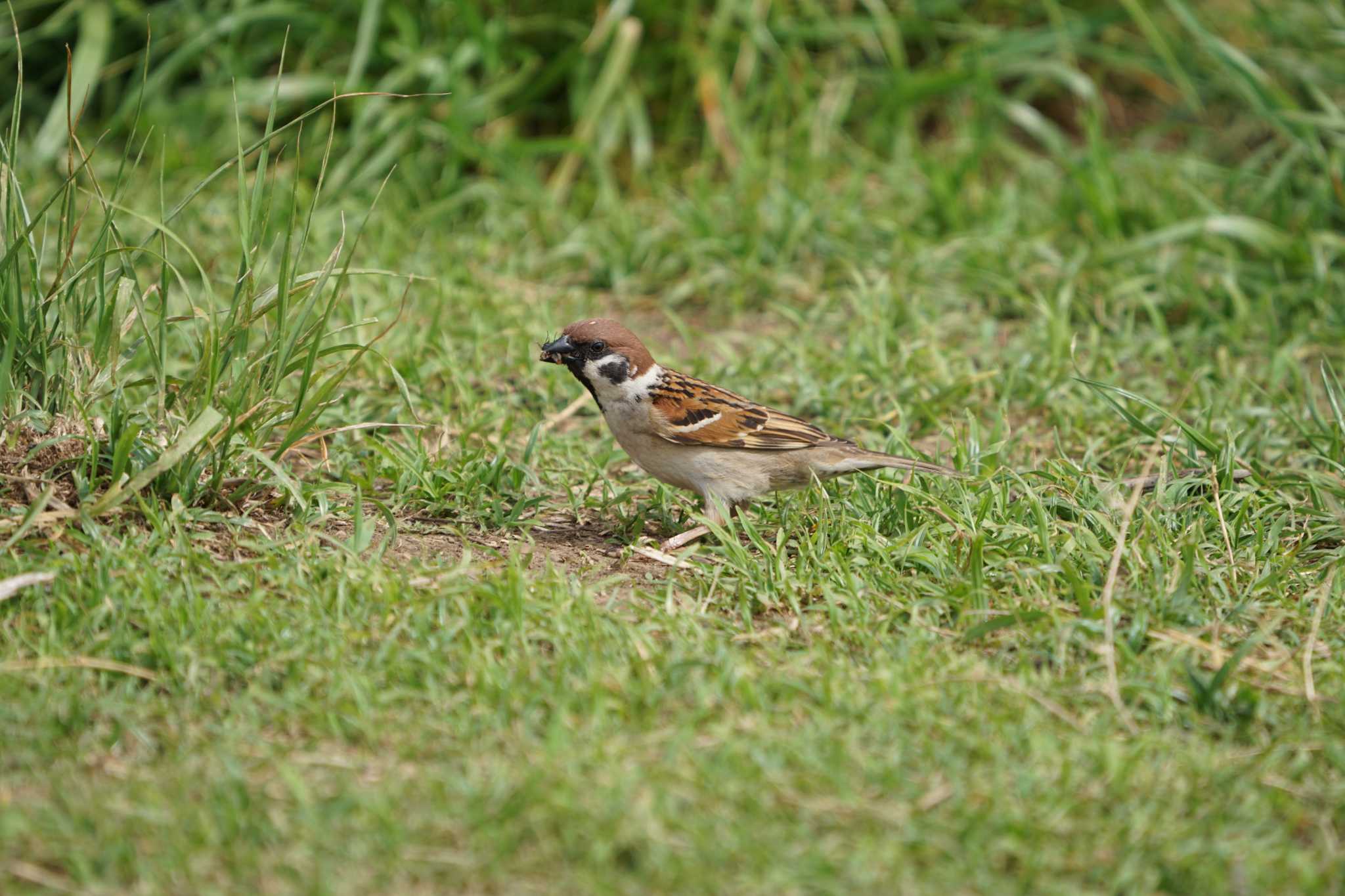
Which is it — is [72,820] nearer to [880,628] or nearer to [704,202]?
[880,628]

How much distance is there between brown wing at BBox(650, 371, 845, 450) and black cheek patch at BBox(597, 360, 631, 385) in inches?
4.7

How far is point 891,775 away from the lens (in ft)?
11.0

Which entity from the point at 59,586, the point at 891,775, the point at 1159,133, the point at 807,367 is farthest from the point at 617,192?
the point at 891,775

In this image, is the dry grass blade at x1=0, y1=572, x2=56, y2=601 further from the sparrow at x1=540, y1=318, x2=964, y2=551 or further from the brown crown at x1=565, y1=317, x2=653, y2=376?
the brown crown at x1=565, y1=317, x2=653, y2=376

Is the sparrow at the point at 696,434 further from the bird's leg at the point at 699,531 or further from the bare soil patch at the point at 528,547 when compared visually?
the bare soil patch at the point at 528,547

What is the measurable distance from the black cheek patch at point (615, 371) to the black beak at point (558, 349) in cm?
13

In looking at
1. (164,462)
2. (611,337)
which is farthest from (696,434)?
(164,462)

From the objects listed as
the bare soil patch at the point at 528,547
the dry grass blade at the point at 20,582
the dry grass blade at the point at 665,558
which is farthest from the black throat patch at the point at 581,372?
the dry grass blade at the point at 20,582

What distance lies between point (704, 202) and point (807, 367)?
5.69 ft

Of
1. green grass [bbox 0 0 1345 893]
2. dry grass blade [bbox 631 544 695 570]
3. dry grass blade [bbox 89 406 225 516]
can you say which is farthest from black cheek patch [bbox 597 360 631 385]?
dry grass blade [bbox 89 406 225 516]

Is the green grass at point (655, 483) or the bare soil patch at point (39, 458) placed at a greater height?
the bare soil patch at point (39, 458)

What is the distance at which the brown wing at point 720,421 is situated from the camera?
16.4 feet

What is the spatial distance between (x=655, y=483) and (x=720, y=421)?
65cm

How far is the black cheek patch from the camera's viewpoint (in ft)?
16.7
